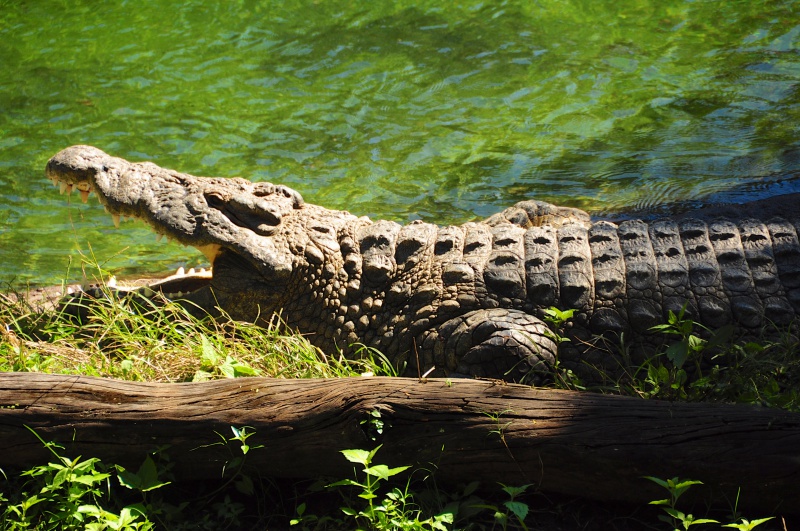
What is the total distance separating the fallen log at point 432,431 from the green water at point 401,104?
376 cm

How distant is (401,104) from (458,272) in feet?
14.6

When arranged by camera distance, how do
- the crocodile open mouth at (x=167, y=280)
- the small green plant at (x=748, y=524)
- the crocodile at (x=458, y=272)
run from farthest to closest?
the crocodile open mouth at (x=167, y=280), the crocodile at (x=458, y=272), the small green plant at (x=748, y=524)

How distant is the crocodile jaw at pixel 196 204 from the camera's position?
5020 millimetres

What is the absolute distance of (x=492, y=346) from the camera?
4.48 m

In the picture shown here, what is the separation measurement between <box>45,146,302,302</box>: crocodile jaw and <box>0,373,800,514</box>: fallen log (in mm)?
1963

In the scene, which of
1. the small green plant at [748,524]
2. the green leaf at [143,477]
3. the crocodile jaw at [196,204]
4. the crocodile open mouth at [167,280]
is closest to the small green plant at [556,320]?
the small green plant at [748,524]

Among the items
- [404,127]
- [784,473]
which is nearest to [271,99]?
[404,127]

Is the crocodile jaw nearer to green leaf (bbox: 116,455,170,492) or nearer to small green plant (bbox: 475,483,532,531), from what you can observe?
green leaf (bbox: 116,455,170,492)

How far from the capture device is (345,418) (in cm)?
286

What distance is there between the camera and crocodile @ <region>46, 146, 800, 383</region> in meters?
4.53

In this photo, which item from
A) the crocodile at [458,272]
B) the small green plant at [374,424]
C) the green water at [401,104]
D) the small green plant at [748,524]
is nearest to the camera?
the small green plant at [748,524]

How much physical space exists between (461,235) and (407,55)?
5.26 meters

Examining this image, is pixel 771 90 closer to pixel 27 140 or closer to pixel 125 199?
pixel 125 199

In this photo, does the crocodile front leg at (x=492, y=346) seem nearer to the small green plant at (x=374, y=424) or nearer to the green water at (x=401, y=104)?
the small green plant at (x=374, y=424)
